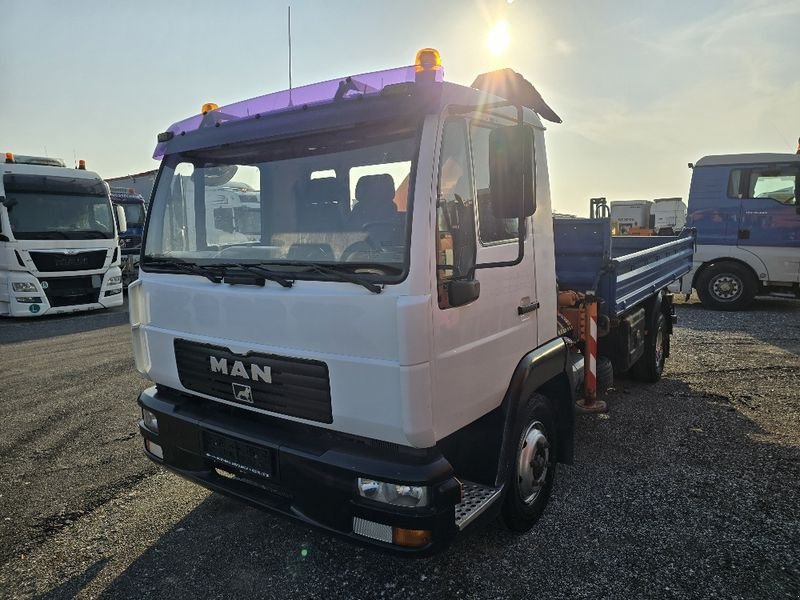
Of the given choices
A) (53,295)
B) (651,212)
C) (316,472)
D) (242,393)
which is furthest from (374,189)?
(651,212)

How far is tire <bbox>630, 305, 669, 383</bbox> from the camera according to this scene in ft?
18.0

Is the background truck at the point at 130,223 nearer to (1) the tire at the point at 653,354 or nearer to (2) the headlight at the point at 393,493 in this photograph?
(1) the tire at the point at 653,354

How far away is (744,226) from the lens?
9797 mm

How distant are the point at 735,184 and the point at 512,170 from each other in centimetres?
945

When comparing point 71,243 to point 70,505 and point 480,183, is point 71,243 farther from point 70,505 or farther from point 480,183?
point 480,183

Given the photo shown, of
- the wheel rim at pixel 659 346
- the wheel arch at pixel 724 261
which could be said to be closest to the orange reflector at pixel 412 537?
the wheel rim at pixel 659 346

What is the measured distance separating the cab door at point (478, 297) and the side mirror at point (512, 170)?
15cm

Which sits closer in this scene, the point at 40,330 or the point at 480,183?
the point at 480,183

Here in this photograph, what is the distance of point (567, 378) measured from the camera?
328 cm

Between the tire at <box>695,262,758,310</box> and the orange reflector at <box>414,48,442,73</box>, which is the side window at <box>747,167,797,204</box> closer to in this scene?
the tire at <box>695,262,758,310</box>

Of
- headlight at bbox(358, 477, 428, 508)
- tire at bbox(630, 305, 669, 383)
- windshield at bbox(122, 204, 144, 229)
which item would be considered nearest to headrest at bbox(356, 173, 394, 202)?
headlight at bbox(358, 477, 428, 508)

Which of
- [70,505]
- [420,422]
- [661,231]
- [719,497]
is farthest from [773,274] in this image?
[70,505]

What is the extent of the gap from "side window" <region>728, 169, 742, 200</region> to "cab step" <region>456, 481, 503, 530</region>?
9.50 meters

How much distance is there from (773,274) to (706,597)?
9.07 m
